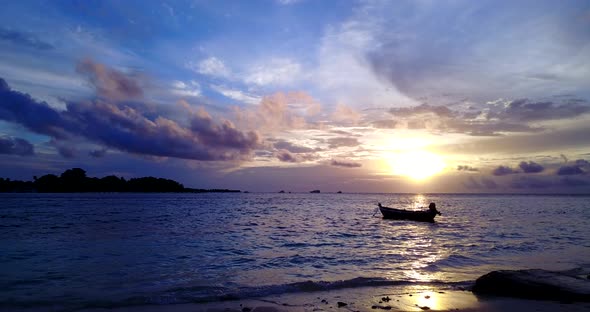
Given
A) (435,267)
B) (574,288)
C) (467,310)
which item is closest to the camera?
(467,310)

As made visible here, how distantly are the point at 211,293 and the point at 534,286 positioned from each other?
10.7 meters

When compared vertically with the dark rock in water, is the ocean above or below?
below

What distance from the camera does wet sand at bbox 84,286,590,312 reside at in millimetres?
10492

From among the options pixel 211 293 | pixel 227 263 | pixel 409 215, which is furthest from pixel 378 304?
pixel 409 215

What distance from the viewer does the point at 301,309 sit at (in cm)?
1053

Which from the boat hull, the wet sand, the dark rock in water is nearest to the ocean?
the wet sand

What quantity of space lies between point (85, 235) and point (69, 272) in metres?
15.1

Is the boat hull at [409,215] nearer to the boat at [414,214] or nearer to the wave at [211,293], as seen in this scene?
the boat at [414,214]

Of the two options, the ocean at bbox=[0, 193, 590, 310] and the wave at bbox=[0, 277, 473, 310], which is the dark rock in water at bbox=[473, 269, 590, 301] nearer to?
the wave at bbox=[0, 277, 473, 310]

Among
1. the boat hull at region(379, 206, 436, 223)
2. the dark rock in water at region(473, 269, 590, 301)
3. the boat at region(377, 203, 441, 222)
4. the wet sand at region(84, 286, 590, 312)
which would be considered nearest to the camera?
the wet sand at region(84, 286, 590, 312)

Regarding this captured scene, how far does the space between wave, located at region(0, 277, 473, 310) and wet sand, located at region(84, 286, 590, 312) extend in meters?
0.56

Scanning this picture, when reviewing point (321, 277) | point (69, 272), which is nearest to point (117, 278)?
point (69, 272)

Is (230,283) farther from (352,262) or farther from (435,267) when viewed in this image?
(435,267)

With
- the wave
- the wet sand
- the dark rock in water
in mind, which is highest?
the dark rock in water
